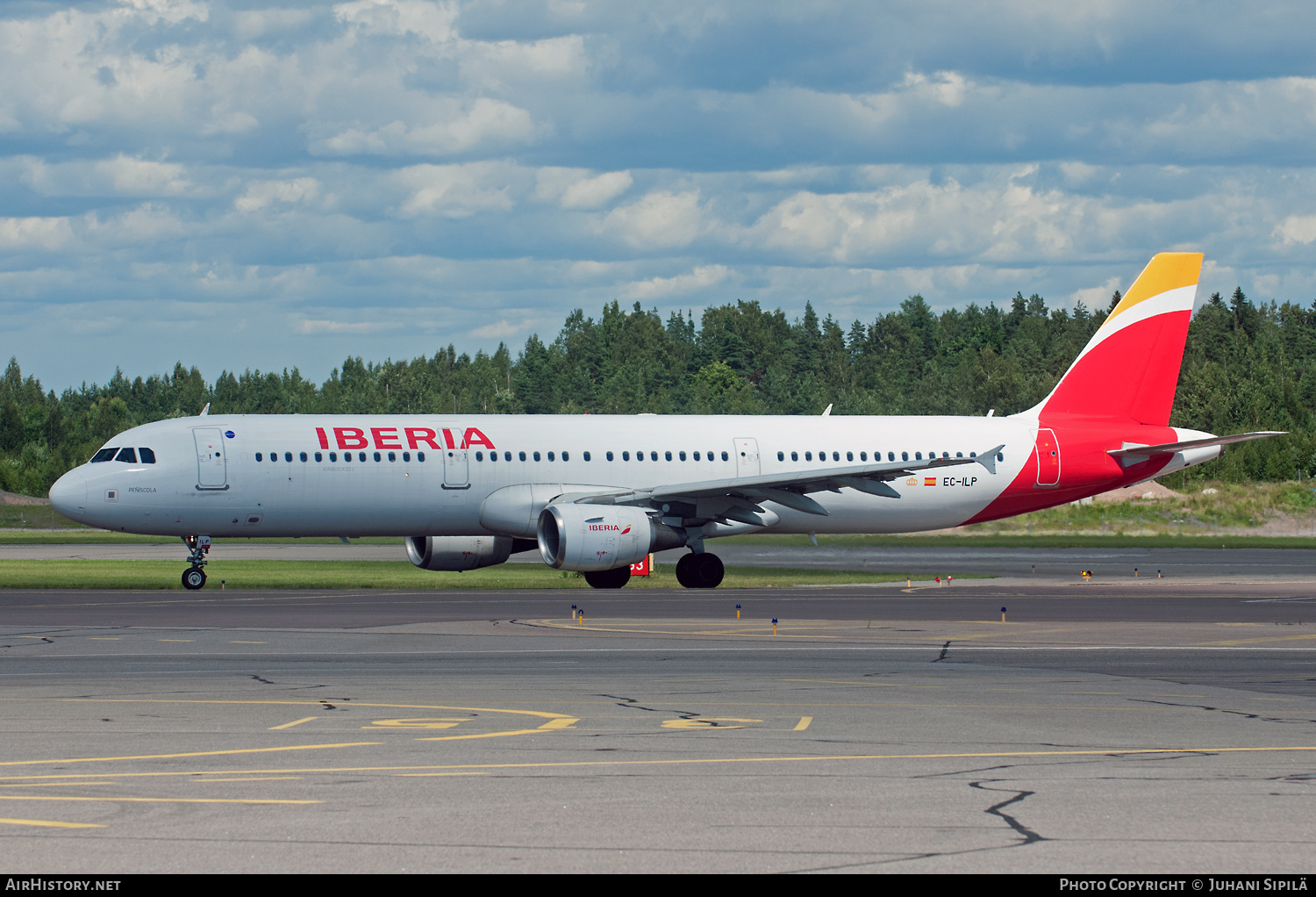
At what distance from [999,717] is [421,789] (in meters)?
6.08

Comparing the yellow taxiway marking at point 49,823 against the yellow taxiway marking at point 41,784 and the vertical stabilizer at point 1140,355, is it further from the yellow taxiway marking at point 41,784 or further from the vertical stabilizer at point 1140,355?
the vertical stabilizer at point 1140,355

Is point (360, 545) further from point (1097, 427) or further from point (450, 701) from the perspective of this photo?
point (450, 701)

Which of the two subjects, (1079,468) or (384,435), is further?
(1079,468)

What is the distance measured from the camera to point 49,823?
8.55 metres

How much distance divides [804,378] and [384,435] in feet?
399

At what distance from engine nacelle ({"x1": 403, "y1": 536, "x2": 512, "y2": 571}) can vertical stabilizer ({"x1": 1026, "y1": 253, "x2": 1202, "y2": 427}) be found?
1486 cm

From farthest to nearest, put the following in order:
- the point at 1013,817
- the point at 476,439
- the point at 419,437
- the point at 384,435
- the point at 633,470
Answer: the point at 633,470 < the point at 476,439 < the point at 419,437 < the point at 384,435 < the point at 1013,817

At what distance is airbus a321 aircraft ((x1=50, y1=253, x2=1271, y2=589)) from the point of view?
104ft

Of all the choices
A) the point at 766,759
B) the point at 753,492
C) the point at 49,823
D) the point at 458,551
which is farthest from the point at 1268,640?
the point at 458,551

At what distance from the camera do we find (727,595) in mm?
30828

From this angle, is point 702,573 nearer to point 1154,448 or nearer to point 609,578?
point 609,578

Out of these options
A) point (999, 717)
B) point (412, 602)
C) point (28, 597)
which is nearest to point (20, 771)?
point (999, 717)

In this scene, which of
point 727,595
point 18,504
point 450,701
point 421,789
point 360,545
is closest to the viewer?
point 421,789

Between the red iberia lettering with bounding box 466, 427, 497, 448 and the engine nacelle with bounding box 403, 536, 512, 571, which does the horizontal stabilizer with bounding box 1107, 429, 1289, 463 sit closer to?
the engine nacelle with bounding box 403, 536, 512, 571
